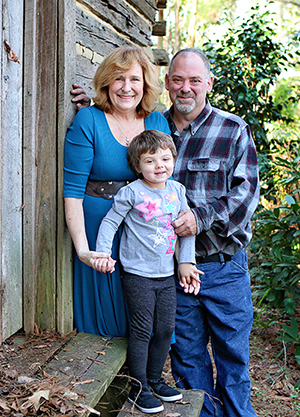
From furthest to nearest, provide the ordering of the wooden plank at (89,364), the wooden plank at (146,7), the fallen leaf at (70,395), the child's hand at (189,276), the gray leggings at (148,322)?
1. the wooden plank at (146,7)
2. the child's hand at (189,276)
3. the gray leggings at (148,322)
4. the wooden plank at (89,364)
5. the fallen leaf at (70,395)

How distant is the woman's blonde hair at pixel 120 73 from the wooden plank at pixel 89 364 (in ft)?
4.33

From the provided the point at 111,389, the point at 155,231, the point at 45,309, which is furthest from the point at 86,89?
the point at 111,389

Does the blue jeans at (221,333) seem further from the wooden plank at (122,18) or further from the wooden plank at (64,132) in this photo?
the wooden plank at (122,18)

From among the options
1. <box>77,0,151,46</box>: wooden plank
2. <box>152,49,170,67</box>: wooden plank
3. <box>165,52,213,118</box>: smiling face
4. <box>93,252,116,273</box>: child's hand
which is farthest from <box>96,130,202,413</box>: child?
<box>152,49,170,67</box>: wooden plank

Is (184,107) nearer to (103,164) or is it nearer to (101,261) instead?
(103,164)

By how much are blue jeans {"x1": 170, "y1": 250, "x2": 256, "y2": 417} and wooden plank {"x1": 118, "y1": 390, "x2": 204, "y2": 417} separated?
368 millimetres

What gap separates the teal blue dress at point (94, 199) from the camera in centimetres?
222

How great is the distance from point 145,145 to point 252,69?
3.77 metres

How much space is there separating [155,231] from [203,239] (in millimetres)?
511

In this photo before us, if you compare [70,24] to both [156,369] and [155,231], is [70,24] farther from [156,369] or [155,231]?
[156,369]

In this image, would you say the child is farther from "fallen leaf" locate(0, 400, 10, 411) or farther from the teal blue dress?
"fallen leaf" locate(0, 400, 10, 411)

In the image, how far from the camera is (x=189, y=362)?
270cm

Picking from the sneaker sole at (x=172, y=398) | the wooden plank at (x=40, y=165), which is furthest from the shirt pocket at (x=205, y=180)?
the sneaker sole at (x=172, y=398)

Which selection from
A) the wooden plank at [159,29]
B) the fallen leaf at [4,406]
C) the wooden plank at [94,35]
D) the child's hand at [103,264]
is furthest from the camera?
the wooden plank at [159,29]
